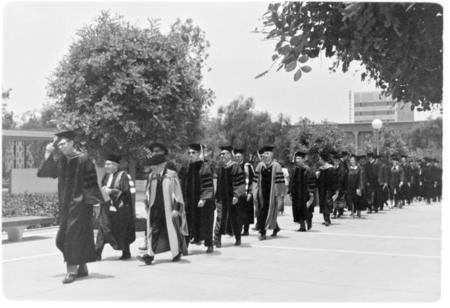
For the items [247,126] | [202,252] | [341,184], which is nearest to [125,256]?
[202,252]

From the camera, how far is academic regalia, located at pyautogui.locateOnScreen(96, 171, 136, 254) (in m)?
9.50

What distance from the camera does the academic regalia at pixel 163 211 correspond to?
354 inches

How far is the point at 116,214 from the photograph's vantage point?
9.73 m

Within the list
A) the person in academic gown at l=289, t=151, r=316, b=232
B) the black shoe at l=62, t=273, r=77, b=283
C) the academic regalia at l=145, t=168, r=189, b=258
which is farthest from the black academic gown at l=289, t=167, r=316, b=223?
the black shoe at l=62, t=273, r=77, b=283

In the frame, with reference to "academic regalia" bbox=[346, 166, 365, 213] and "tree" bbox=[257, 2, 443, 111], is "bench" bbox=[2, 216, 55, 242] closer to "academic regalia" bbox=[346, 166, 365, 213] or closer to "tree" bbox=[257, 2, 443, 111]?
"tree" bbox=[257, 2, 443, 111]

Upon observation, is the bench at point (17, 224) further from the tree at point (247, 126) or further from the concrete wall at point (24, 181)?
the tree at point (247, 126)

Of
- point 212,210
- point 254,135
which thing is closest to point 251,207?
point 212,210

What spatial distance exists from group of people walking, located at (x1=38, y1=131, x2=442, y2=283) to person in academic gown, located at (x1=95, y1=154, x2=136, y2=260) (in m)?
0.02

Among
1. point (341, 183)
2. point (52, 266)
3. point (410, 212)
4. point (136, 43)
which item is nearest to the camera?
point (52, 266)

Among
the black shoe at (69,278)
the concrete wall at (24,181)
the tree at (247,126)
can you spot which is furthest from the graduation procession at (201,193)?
the tree at (247,126)

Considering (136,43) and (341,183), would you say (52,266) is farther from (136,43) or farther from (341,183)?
(341,183)

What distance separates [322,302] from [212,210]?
413 centimetres

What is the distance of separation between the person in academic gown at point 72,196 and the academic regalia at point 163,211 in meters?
1.43

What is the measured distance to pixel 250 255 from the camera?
976 centimetres
